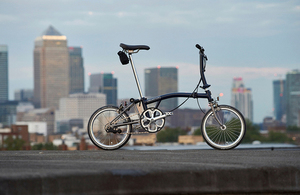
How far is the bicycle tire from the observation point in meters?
6.08

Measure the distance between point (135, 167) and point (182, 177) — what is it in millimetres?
405

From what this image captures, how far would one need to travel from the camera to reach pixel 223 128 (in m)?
6.04

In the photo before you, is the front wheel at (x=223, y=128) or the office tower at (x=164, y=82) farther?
the office tower at (x=164, y=82)

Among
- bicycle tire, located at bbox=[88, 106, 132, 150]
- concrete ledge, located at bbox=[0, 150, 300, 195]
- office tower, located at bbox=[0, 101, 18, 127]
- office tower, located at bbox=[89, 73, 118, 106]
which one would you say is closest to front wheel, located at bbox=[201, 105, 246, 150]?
bicycle tire, located at bbox=[88, 106, 132, 150]

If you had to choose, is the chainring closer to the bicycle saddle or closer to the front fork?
the front fork

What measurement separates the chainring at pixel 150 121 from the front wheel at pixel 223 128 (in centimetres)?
56

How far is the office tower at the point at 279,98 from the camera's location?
161375 mm

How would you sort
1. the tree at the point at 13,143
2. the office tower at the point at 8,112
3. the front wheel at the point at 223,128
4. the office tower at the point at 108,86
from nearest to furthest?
the front wheel at the point at 223,128 → the tree at the point at 13,143 → the office tower at the point at 8,112 → the office tower at the point at 108,86

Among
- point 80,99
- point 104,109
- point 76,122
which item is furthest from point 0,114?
point 104,109

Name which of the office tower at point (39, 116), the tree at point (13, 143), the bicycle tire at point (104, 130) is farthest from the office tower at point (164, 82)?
the bicycle tire at point (104, 130)

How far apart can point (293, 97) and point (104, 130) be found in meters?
165

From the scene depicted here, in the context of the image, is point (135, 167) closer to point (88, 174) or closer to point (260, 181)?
point (88, 174)

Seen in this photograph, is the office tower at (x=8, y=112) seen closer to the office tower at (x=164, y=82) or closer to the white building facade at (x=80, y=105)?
the white building facade at (x=80, y=105)

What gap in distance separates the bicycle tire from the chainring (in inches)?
8.1
